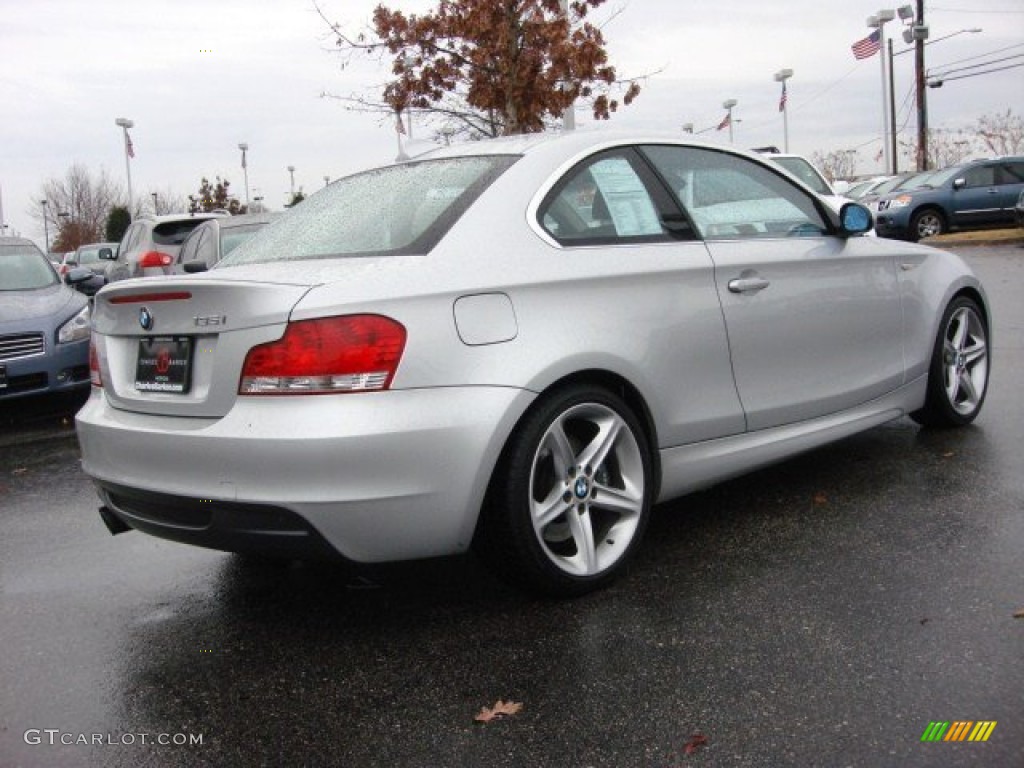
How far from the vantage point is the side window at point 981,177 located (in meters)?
22.2

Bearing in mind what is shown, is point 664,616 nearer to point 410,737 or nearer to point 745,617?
point 745,617

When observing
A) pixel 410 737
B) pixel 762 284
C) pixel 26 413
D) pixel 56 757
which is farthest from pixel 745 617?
pixel 26 413

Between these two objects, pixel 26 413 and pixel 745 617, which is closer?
pixel 745 617

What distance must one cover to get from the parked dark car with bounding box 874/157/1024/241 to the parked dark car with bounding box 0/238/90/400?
17976mm

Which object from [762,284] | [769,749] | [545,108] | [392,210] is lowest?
[769,749]

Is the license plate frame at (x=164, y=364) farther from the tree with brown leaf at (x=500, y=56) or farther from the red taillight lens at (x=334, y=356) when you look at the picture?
the tree with brown leaf at (x=500, y=56)

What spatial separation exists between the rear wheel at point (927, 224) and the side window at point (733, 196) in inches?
749

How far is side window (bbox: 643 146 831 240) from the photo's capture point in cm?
419

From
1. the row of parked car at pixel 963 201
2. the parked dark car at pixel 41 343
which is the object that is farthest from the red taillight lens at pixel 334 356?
the row of parked car at pixel 963 201

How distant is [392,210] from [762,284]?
1.48 m

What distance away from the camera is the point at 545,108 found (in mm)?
17938

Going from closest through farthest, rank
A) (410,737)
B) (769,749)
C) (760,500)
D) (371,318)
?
1. (769,749)
2. (410,737)
3. (371,318)
4. (760,500)

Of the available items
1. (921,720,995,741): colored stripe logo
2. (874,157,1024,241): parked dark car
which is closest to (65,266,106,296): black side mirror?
(921,720,995,741): colored stripe logo

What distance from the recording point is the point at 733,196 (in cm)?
442
